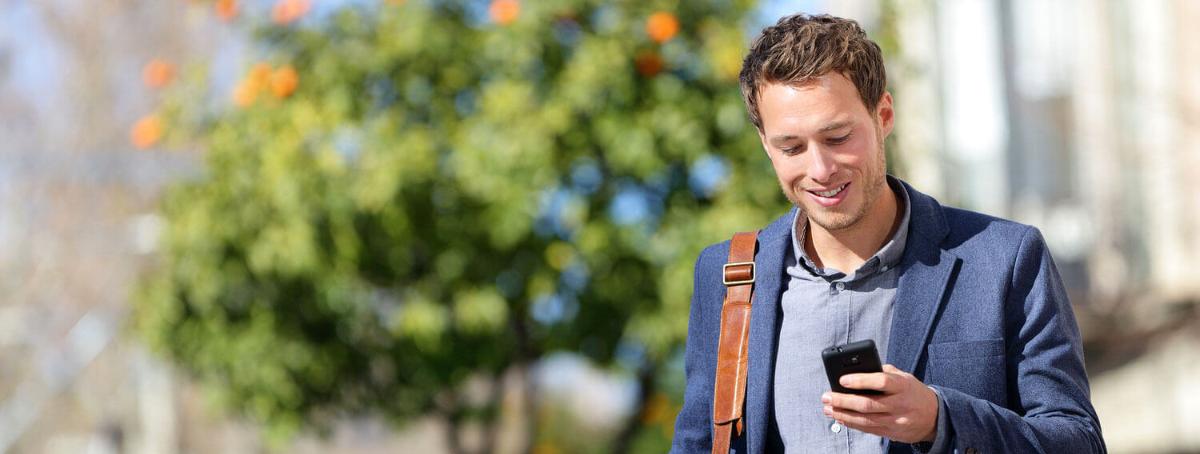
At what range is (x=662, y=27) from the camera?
612 centimetres

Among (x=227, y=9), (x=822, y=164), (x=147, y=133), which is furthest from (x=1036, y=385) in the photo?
(x=147, y=133)

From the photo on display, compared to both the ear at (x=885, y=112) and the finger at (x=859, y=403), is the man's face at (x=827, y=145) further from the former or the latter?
the finger at (x=859, y=403)

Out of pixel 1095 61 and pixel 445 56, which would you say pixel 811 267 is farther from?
pixel 1095 61

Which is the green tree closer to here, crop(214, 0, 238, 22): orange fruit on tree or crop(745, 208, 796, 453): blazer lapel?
crop(214, 0, 238, 22): orange fruit on tree

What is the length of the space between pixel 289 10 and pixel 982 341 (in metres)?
5.31

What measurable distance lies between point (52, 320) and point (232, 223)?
246 inches

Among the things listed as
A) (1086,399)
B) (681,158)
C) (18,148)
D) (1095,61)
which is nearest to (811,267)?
(1086,399)

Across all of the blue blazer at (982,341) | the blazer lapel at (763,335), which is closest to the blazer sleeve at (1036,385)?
the blue blazer at (982,341)

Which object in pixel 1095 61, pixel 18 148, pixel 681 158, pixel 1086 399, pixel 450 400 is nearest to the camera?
pixel 1086 399

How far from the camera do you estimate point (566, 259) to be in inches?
255

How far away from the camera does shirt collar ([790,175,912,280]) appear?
209 centimetres

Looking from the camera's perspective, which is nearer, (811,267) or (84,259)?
(811,267)

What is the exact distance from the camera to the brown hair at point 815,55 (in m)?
1.97

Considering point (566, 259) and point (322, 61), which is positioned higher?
point (322, 61)
